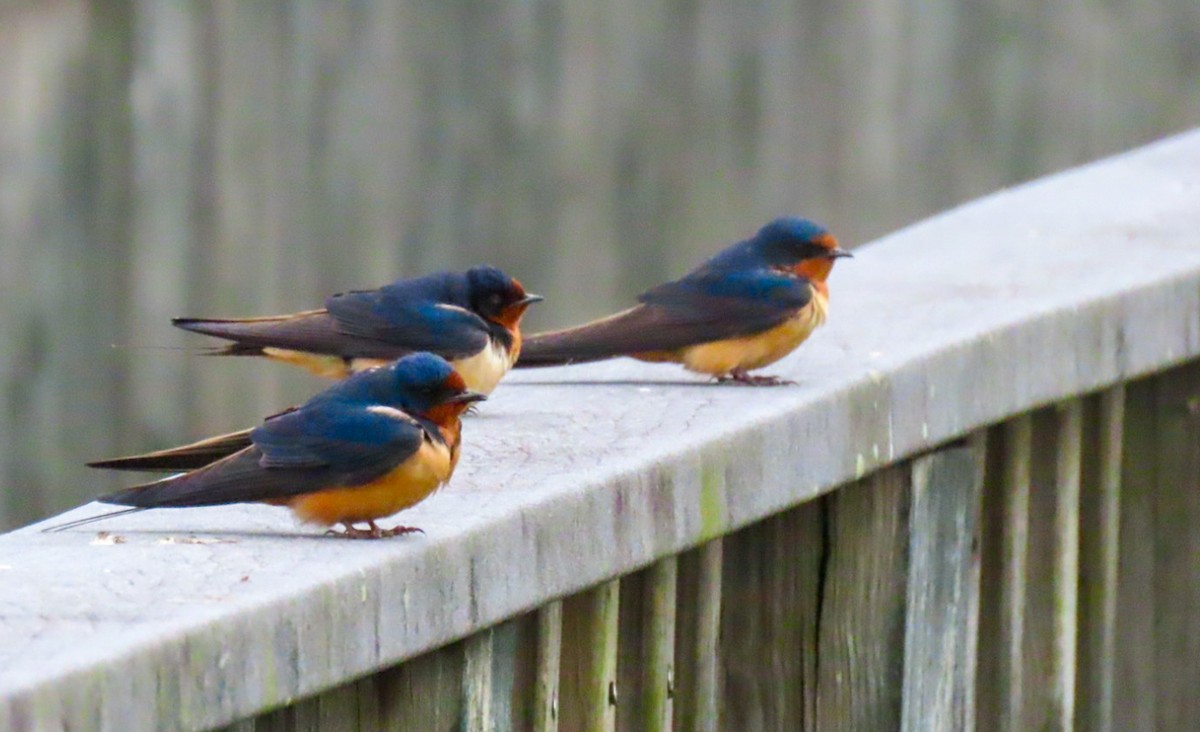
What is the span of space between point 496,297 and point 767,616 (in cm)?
152

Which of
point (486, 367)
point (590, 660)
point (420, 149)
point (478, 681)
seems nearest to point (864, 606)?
point (590, 660)

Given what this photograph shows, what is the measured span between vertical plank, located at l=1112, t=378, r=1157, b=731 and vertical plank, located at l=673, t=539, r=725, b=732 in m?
1.17

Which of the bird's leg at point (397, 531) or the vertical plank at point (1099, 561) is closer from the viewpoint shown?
the bird's leg at point (397, 531)

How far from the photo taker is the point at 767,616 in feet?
9.00

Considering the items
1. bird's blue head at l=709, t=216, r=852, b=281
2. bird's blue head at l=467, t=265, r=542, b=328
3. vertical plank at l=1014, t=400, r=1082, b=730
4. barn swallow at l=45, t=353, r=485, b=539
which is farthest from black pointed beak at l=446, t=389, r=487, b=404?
bird's blue head at l=709, t=216, r=852, b=281

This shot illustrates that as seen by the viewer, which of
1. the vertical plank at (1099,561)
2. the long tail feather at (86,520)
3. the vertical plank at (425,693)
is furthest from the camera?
the vertical plank at (1099,561)

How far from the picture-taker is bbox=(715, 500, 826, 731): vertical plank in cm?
272

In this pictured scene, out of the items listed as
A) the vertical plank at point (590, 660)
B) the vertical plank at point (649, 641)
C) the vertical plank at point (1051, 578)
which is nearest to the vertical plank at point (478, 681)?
the vertical plank at point (590, 660)

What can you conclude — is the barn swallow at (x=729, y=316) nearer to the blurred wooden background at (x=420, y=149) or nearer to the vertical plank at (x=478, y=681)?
the vertical plank at (x=478, y=681)

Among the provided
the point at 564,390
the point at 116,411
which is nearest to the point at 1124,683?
the point at 564,390

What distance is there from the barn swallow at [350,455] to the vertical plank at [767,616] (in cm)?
42

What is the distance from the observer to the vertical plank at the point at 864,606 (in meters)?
2.78

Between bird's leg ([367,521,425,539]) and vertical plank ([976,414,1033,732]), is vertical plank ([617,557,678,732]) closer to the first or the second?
bird's leg ([367,521,425,539])

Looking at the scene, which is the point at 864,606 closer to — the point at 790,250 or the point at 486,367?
the point at 486,367
